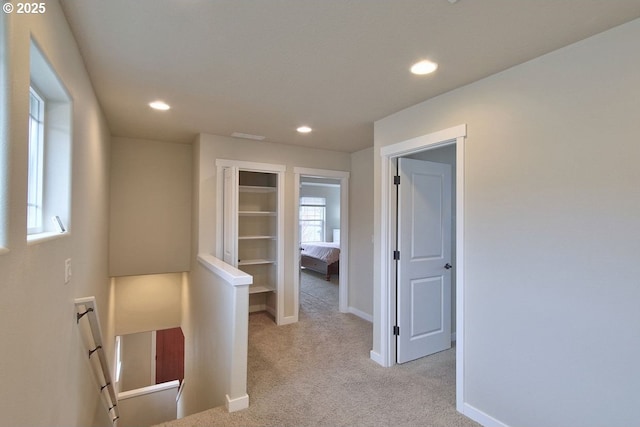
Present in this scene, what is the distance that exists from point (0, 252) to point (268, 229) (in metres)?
3.89

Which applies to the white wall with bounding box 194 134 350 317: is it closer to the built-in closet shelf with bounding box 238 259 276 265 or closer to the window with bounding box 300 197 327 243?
the built-in closet shelf with bounding box 238 259 276 265

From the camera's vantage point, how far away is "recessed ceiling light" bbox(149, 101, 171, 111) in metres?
2.90

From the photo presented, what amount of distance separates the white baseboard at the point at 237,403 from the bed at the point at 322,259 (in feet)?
15.3

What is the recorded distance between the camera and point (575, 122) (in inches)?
71.3

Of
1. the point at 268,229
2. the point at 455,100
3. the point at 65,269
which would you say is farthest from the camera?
the point at 268,229

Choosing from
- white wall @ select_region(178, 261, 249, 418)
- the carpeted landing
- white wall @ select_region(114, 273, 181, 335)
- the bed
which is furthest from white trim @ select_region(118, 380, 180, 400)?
the bed

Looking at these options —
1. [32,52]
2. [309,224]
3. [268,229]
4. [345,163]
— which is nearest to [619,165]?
[32,52]

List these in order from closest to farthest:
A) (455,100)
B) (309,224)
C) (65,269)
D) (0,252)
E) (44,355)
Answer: (0,252), (44,355), (65,269), (455,100), (309,224)

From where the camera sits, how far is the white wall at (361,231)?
4508 millimetres

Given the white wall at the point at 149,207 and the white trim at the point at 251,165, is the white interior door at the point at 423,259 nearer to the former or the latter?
the white trim at the point at 251,165

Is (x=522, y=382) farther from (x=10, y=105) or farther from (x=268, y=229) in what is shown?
(x=268, y=229)

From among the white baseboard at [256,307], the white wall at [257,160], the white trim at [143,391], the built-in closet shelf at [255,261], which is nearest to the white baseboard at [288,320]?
the white wall at [257,160]

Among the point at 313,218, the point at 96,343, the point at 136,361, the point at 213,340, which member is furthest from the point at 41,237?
the point at 313,218

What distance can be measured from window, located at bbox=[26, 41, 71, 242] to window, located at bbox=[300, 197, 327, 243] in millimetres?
8269
